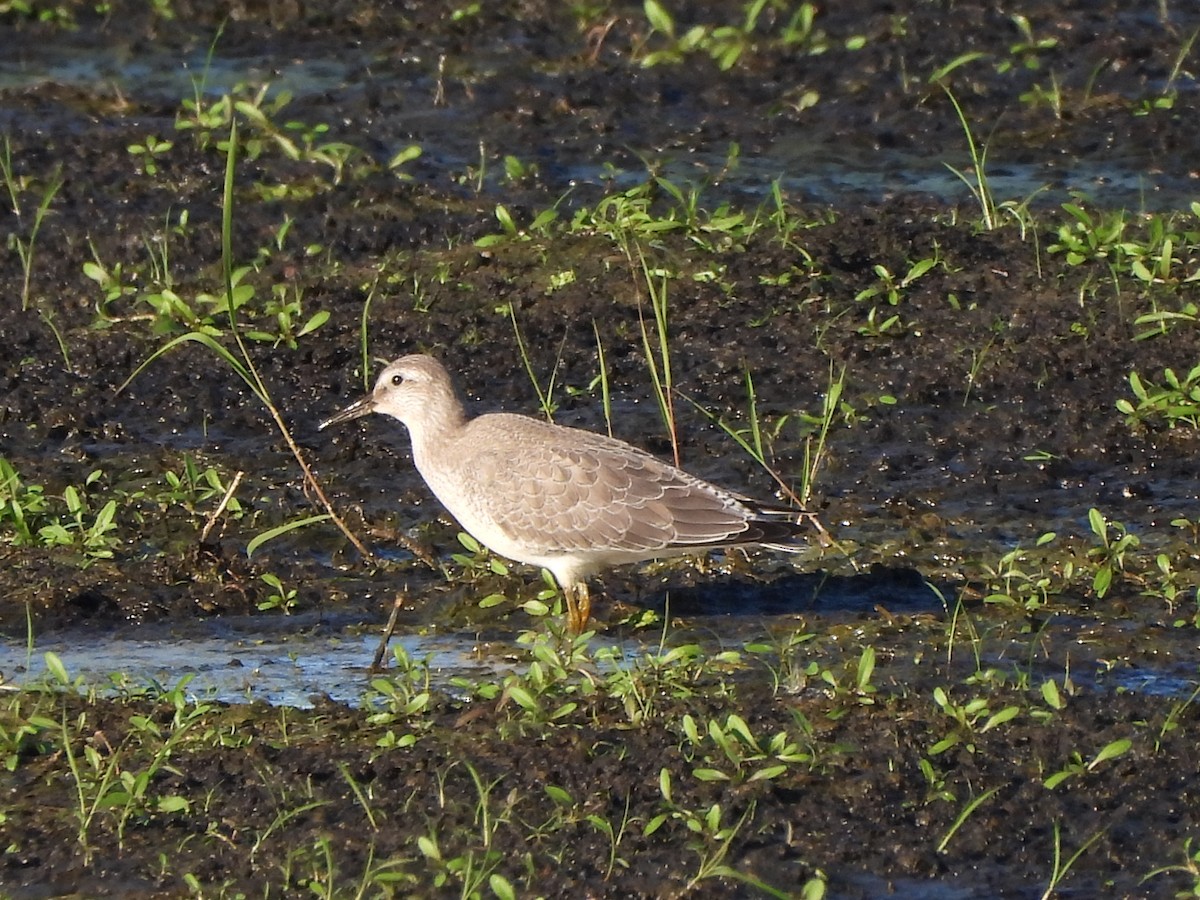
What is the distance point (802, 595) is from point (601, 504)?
782 millimetres

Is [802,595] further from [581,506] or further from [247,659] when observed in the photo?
[247,659]

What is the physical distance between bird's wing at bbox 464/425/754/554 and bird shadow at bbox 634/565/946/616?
0.29 m

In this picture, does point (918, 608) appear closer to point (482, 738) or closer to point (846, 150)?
point (482, 738)

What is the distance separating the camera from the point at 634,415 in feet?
29.9

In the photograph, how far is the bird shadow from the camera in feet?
25.2

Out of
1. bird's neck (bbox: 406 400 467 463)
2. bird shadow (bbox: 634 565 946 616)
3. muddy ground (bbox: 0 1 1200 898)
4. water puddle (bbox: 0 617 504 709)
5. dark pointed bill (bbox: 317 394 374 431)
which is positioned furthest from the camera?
dark pointed bill (bbox: 317 394 374 431)

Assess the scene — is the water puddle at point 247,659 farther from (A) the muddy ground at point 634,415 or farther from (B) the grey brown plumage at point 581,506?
(B) the grey brown plumage at point 581,506

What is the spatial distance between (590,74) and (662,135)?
0.84 m

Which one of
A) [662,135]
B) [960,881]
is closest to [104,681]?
[960,881]

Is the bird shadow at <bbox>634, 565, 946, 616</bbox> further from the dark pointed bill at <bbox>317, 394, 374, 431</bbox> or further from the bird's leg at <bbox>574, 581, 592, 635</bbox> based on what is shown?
the dark pointed bill at <bbox>317, 394, 374, 431</bbox>

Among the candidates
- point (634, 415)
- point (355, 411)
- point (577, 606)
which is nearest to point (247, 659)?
point (577, 606)

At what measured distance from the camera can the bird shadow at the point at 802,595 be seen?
25.2 feet

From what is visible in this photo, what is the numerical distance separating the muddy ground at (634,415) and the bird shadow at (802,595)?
0.02 m

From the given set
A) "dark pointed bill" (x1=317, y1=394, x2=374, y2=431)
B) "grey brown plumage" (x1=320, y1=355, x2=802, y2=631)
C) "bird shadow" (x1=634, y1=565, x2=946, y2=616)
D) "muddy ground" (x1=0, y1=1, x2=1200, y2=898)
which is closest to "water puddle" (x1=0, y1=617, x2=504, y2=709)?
"muddy ground" (x1=0, y1=1, x2=1200, y2=898)
